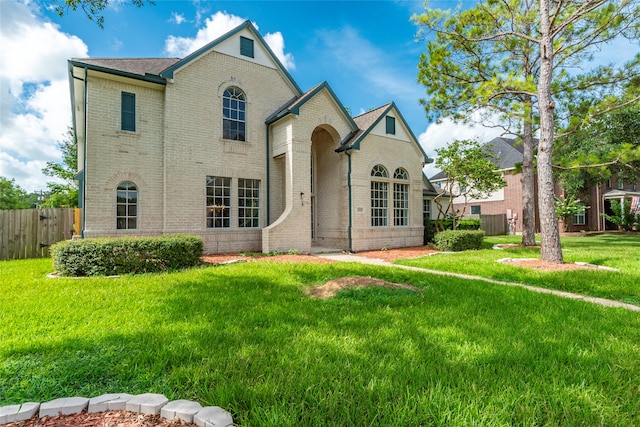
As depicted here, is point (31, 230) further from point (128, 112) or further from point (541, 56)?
point (541, 56)

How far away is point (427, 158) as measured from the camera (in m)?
16.6

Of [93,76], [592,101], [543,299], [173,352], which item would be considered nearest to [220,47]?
[93,76]

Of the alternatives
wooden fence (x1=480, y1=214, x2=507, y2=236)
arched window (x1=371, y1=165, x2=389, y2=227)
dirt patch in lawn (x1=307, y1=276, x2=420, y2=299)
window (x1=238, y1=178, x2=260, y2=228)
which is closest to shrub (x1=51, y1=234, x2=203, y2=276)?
dirt patch in lawn (x1=307, y1=276, x2=420, y2=299)

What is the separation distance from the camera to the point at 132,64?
38.8 feet

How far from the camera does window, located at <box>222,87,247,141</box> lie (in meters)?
12.6

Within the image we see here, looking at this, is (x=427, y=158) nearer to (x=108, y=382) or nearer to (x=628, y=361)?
(x=628, y=361)

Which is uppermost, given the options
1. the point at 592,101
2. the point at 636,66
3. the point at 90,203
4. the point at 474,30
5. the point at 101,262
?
the point at 474,30

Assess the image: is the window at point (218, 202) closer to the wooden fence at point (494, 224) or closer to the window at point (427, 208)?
the window at point (427, 208)

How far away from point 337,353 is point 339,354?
28 mm

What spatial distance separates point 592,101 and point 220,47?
1507cm

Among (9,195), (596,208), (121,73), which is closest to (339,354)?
(121,73)

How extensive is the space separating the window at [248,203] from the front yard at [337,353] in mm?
7100

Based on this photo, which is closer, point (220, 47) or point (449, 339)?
point (449, 339)

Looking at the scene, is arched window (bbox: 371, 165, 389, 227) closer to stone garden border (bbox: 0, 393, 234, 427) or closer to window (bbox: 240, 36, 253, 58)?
window (bbox: 240, 36, 253, 58)
